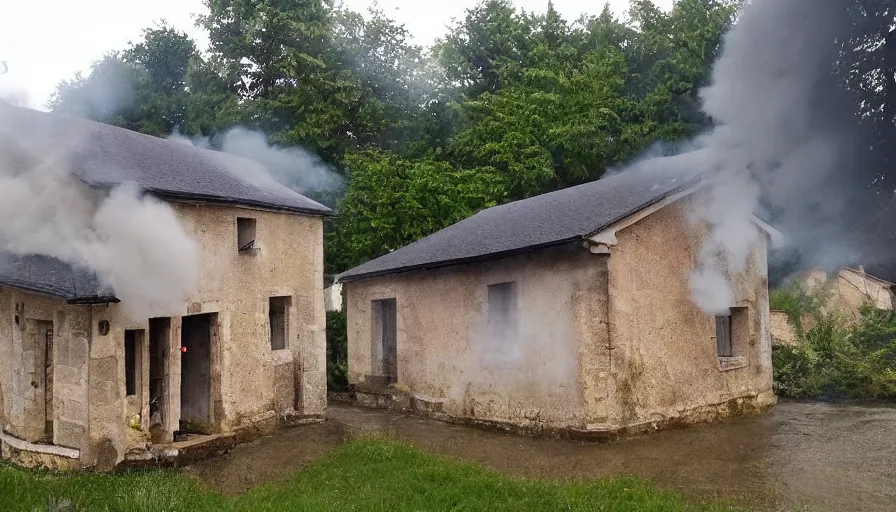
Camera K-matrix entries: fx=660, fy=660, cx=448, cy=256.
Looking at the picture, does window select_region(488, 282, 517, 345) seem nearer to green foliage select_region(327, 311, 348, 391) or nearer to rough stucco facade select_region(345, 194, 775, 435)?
rough stucco facade select_region(345, 194, 775, 435)

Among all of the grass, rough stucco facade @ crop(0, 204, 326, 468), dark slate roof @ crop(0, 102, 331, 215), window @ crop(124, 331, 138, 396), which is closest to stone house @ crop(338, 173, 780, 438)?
rough stucco facade @ crop(0, 204, 326, 468)

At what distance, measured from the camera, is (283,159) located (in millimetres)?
23719

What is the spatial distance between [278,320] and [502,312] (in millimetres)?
4505

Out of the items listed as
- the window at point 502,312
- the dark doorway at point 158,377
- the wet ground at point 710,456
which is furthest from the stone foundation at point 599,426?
the dark doorway at point 158,377

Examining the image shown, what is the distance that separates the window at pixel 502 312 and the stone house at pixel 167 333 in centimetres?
357

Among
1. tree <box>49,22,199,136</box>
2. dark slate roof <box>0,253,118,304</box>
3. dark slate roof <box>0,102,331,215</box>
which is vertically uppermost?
tree <box>49,22,199,136</box>

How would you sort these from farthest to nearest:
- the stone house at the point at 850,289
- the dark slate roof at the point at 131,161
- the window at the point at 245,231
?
the stone house at the point at 850,289 → the window at the point at 245,231 → the dark slate roof at the point at 131,161

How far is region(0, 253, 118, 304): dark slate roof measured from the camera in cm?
904

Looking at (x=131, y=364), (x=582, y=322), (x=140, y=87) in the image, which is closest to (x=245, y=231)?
(x=131, y=364)

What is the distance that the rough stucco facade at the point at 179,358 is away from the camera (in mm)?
9719

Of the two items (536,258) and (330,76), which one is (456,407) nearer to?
(536,258)

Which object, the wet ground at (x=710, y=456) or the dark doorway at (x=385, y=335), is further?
the dark doorway at (x=385, y=335)

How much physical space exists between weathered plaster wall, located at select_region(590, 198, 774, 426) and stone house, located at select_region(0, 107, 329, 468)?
19.9 ft

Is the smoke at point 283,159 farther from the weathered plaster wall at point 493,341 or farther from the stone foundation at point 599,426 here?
the stone foundation at point 599,426
